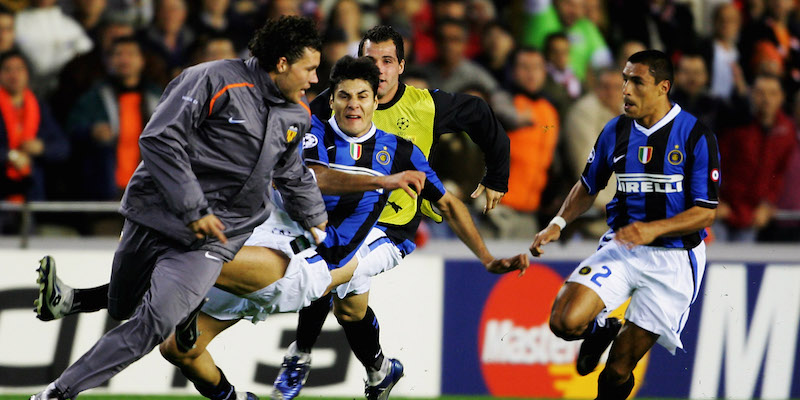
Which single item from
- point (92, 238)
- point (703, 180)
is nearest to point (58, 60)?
point (92, 238)

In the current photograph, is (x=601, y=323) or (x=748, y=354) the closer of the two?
(x=601, y=323)

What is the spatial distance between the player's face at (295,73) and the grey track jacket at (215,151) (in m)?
0.04

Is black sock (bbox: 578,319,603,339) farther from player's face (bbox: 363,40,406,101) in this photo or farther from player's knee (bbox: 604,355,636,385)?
player's face (bbox: 363,40,406,101)

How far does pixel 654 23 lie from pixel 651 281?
4.59 m

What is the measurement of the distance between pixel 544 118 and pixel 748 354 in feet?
7.92

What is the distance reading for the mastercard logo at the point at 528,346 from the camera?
28.7 ft

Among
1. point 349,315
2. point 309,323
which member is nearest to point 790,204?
point 349,315

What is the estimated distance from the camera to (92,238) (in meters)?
8.70

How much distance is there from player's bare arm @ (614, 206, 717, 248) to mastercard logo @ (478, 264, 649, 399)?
7.51 ft

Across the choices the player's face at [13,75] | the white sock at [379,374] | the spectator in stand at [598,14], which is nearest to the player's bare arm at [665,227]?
the white sock at [379,374]

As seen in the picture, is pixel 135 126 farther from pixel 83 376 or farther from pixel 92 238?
pixel 83 376

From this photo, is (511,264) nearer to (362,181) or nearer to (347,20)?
(362,181)

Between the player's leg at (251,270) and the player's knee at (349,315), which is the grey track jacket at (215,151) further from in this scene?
the player's knee at (349,315)

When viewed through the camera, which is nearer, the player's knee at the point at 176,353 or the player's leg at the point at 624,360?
the player's knee at the point at 176,353
